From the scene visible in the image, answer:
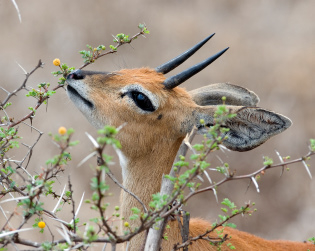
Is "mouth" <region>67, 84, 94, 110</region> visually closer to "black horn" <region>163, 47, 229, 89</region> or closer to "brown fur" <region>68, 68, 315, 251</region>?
"brown fur" <region>68, 68, 315, 251</region>

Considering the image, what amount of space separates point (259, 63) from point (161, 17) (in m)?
1.87

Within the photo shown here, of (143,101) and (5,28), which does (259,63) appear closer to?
(5,28)

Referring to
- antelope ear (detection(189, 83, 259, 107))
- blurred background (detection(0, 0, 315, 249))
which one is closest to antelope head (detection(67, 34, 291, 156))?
antelope ear (detection(189, 83, 259, 107))

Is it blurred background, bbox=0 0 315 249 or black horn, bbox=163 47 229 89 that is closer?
black horn, bbox=163 47 229 89

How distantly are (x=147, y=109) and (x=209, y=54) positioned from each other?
5.92 metres

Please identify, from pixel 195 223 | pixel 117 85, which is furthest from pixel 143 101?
pixel 195 223

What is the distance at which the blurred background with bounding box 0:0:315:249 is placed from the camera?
28.3 ft

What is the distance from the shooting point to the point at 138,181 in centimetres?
392

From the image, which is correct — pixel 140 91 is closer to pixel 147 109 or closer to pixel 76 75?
pixel 147 109

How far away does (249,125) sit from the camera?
3762 millimetres

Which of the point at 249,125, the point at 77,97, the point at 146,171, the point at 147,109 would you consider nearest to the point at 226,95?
the point at 249,125

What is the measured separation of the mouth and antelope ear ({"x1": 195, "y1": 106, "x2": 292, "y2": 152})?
730mm

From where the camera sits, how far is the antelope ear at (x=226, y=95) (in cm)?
423

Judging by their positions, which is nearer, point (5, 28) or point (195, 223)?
point (195, 223)
